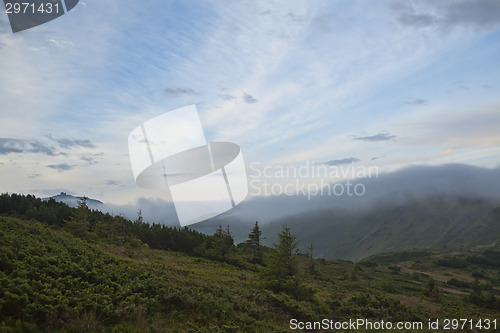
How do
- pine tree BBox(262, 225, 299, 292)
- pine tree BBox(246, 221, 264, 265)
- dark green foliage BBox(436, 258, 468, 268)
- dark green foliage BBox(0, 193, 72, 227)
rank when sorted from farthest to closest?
dark green foliage BBox(436, 258, 468, 268), pine tree BBox(246, 221, 264, 265), dark green foliage BBox(0, 193, 72, 227), pine tree BBox(262, 225, 299, 292)

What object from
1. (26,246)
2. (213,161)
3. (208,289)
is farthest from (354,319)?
(26,246)

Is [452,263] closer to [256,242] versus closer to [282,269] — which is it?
[256,242]

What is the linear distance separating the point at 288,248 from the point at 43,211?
4874cm

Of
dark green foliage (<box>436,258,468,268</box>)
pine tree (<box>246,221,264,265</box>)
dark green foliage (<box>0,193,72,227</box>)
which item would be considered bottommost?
dark green foliage (<box>436,258,468,268</box>)

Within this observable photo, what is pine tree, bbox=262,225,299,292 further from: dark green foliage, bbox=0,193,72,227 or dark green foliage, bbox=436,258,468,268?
dark green foliage, bbox=436,258,468,268

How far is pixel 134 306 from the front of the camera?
11.7 m

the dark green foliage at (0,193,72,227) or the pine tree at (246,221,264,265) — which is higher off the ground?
the dark green foliage at (0,193,72,227)

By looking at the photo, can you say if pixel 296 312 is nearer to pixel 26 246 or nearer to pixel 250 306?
pixel 250 306

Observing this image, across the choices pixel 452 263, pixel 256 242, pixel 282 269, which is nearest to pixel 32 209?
pixel 256 242

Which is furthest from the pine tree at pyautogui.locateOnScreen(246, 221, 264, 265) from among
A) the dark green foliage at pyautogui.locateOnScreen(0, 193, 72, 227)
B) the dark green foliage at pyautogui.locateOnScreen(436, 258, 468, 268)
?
the dark green foliage at pyautogui.locateOnScreen(436, 258, 468, 268)

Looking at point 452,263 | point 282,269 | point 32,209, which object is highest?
point 32,209

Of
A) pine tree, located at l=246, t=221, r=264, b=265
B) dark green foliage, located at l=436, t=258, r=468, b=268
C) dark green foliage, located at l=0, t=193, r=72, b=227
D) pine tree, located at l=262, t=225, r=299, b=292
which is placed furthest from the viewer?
dark green foliage, located at l=436, t=258, r=468, b=268

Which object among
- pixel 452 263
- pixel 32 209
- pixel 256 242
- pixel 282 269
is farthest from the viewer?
pixel 452 263

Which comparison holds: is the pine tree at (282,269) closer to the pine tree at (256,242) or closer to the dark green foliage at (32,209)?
the pine tree at (256,242)
